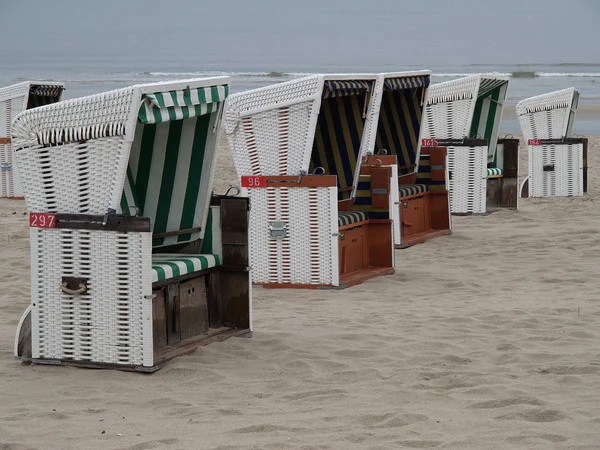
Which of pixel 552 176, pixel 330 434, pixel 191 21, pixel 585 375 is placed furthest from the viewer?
pixel 191 21

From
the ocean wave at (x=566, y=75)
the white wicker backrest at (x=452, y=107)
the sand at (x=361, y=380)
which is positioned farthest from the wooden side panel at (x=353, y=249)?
the ocean wave at (x=566, y=75)

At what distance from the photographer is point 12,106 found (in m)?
12.0

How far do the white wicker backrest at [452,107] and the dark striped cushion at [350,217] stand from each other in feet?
10.7

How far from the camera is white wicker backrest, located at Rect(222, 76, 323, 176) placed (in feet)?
23.0

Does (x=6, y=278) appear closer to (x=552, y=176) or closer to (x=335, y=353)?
(x=335, y=353)

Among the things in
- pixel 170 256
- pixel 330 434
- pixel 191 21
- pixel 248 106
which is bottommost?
pixel 330 434

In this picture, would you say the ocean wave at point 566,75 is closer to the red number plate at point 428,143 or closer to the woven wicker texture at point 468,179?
the woven wicker texture at point 468,179

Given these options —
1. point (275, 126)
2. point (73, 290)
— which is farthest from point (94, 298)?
point (275, 126)

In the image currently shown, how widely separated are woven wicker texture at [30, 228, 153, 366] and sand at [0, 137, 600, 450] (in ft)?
0.40

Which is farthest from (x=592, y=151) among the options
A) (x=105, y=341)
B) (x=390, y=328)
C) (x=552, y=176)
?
(x=105, y=341)

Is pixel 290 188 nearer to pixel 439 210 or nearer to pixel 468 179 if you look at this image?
pixel 439 210

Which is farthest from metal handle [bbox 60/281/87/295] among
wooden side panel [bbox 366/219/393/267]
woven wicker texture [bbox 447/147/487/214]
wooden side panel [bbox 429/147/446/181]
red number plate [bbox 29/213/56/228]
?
woven wicker texture [bbox 447/147/487/214]

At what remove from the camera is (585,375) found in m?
4.72

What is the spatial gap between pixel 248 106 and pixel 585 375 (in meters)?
3.36
